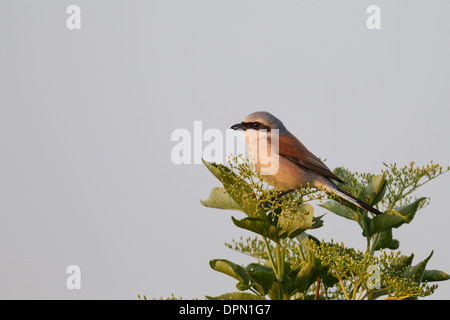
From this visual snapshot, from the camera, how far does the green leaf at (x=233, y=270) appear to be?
372cm

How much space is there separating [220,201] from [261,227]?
16.9 inches

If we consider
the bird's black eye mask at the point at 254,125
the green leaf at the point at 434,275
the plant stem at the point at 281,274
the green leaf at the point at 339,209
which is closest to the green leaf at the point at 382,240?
the green leaf at the point at 339,209

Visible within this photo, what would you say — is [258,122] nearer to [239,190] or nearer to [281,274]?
[239,190]

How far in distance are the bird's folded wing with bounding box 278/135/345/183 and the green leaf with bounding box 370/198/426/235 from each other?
1.58 m

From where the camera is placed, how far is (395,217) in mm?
3682

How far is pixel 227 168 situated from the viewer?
3.66 m

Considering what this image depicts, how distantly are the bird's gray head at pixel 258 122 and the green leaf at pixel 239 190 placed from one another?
2.07 m

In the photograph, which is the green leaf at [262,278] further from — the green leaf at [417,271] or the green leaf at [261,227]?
the green leaf at [417,271]
